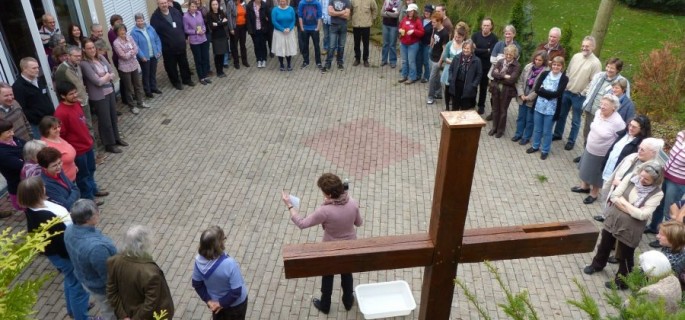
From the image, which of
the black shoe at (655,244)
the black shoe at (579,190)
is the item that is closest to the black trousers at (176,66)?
the black shoe at (579,190)

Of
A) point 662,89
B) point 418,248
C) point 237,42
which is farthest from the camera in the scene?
point 237,42

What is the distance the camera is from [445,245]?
297cm

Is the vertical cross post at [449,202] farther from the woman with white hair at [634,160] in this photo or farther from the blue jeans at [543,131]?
the blue jeans at [543,131]

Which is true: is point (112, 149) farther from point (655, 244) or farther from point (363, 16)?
point (655, 244)

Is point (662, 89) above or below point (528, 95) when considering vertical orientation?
below

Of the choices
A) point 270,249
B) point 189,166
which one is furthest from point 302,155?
point 270,249

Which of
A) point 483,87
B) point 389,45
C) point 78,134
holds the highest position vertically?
point 78,134

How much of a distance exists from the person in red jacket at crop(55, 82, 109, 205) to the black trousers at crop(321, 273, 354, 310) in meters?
3.59

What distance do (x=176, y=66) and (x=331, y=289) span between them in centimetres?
713

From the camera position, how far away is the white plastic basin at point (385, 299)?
203 inches

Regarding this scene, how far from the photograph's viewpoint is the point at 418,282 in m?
5.81

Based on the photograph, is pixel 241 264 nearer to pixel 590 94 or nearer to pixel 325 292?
pixel 325 292

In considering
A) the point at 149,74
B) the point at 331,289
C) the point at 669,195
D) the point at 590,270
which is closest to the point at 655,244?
the point at 669,195

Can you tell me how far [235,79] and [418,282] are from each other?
23.4 feet
